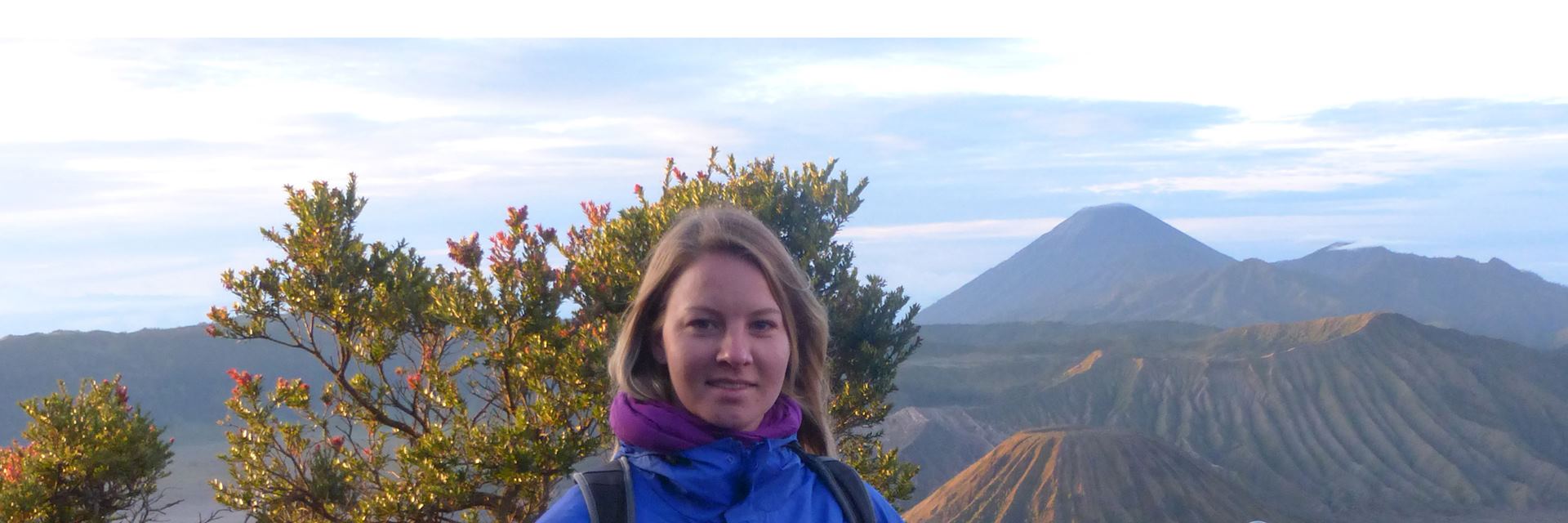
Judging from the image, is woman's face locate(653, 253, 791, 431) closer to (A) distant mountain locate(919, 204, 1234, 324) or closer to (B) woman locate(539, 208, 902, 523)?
(B) woman locate(539, 208, 902, 523)

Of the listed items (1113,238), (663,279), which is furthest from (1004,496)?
(1113,238)

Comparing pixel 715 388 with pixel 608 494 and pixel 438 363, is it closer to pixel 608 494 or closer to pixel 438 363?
pixel 608 494

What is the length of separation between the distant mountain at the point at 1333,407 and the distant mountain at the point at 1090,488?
194 inches

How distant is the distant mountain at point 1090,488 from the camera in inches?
1822

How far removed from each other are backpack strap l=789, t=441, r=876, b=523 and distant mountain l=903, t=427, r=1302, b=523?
4407cm

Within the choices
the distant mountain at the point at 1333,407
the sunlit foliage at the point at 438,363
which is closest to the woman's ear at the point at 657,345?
the sunlit foliage at the point at 438,363

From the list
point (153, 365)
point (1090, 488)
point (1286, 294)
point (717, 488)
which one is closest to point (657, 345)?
point (717, 488)

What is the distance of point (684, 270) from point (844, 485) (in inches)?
21.4

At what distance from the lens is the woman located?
2.24m

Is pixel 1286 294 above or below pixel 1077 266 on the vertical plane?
below

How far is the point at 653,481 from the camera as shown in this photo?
2.23m

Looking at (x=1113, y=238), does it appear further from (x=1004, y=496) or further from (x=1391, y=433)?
(x=1004, y=496)

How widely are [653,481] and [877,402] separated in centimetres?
751

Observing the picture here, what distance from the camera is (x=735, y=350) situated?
227 centimetres
